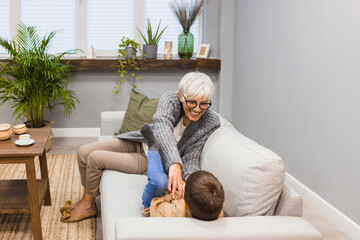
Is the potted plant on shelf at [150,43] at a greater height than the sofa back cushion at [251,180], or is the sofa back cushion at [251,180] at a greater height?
the potted plant on shelf at [150,43]

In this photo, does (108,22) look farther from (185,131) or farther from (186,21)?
(185,131)

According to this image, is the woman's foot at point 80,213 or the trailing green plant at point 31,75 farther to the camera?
the trailing green plant at point 31,75

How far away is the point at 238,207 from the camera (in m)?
1.49

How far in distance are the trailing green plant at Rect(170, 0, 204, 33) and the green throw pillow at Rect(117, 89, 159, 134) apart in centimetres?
178

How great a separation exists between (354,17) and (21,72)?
2.90m

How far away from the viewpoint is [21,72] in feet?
13.0

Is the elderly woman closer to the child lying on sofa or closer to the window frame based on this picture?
the child lying on sofa

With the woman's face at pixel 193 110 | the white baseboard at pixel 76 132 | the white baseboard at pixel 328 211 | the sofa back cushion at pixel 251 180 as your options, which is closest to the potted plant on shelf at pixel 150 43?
the white baseboard at pixel 76 132

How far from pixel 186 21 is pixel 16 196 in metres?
2.85

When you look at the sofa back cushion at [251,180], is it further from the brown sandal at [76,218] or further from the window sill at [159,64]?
the window sill at [159,64]

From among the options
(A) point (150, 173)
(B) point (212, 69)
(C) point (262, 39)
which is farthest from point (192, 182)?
(B) point (212, 69)

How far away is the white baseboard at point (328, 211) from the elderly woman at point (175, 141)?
3.47 feet

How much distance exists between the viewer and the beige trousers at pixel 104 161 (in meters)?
2.26

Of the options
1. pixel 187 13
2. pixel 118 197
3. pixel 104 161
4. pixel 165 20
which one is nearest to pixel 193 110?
pixel 118 197
